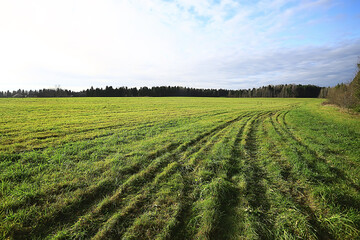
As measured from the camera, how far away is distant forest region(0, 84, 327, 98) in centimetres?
11269

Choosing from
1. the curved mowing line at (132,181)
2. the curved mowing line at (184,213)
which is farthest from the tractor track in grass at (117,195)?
the curved mowing line at (184,213)

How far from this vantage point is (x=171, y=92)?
121938 mm

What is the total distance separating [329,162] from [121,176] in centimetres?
845

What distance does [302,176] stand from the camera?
541 centimetres

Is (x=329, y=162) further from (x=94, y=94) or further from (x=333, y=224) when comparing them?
(x=94, y=94)

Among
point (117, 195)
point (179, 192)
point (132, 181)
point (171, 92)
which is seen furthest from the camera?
point (171, 92)

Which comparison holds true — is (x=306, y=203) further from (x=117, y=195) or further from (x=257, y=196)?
(x=117, y=195)

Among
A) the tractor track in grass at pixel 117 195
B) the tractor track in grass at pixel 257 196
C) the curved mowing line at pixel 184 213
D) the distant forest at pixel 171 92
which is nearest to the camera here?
the curved mowing line at pixel 184 213

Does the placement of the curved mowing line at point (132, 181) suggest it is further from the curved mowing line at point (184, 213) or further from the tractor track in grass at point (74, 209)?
the curved mowing line at point (184, 213)

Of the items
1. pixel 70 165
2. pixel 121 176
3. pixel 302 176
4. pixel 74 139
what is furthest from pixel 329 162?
pixel 74 139

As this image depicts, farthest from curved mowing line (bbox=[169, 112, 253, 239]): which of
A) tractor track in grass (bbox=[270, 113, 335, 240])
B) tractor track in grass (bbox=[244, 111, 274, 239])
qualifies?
tractor track in grass (bbox=[270, 113, 335, 240])

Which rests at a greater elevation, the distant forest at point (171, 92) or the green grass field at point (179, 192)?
the distant forest at point (171, 92)

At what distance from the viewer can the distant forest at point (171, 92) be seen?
11269 centimetres

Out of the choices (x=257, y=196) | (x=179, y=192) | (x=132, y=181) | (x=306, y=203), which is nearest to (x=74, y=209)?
(x=132, y=181)
